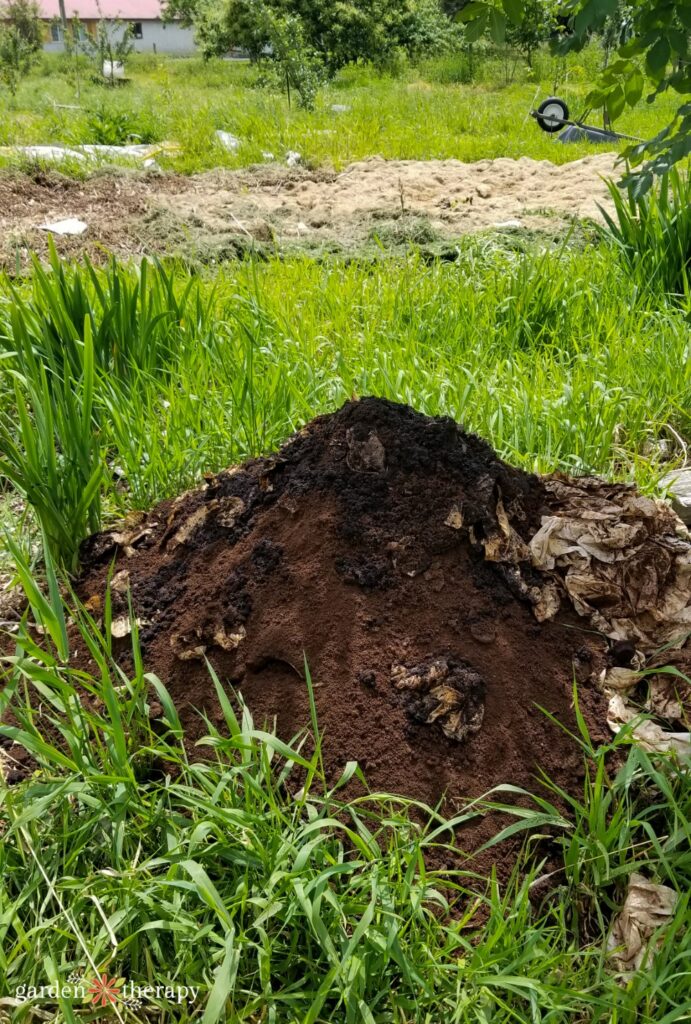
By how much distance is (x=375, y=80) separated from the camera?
1698 centimetres

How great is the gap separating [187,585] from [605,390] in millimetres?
1695

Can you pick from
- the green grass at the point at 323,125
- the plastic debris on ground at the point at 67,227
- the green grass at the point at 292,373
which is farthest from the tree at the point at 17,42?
the green grass at the point at 292,373

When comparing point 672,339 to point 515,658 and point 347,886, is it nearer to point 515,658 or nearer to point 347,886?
point 515,658

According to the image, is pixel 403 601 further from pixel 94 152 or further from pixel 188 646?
pixel 94 152

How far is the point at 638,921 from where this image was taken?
1385 millimetres

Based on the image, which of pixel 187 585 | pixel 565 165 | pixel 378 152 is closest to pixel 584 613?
pixel 187 585

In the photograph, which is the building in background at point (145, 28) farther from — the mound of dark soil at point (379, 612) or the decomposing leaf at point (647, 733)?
the decomposing leaf at point (647, 733)

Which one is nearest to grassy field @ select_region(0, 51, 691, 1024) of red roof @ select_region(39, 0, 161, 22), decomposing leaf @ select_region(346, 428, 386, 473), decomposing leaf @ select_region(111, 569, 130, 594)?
decomposing leaf @ select_region(111, 569, 130, 594)

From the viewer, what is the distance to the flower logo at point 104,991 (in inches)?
50.2

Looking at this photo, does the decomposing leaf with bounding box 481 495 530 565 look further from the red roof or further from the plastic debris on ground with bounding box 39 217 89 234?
the red roof

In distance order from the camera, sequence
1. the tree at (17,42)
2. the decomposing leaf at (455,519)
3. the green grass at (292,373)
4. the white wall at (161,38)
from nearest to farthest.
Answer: the decomposing leaf at (455,519) → the green grass at (292,373) → the tree at (17,42) → the white wall at (161,38)

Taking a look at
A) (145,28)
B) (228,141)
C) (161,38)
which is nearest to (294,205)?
(228,141)

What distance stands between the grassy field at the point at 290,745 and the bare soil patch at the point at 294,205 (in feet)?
3.03

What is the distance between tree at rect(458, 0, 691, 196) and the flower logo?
6.02ft
